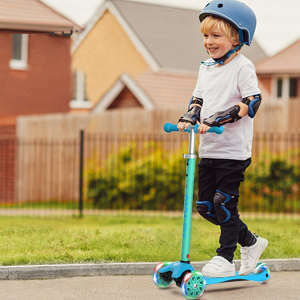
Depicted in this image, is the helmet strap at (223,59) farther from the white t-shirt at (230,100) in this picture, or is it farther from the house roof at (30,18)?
the house roof at (30,18)

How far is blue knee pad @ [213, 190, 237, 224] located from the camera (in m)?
3.97

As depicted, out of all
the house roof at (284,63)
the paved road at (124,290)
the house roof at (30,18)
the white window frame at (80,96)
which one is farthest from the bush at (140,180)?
the house roof at (284,63)

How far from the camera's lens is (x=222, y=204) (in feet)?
13.0

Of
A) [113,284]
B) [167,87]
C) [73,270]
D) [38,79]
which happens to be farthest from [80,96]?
[113,284]

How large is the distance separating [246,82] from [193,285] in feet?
4.97

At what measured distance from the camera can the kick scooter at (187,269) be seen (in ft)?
12.4

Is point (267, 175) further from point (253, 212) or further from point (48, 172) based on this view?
point (48, 172)

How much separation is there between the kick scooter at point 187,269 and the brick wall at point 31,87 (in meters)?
11.2

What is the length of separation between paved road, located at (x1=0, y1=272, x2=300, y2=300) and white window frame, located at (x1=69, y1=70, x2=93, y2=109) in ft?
64.1

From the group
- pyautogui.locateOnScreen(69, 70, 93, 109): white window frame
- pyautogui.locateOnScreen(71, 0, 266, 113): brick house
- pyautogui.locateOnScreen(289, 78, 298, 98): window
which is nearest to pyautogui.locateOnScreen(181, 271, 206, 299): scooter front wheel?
pyautogui.locateOnScreen(71, 0, 266, 113): brick house

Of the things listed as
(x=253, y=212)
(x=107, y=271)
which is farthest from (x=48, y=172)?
(x=107, y=271)

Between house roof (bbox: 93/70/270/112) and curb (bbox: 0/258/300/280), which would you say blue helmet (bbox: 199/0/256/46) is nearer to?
curb (bbox: 0/258/300/280)

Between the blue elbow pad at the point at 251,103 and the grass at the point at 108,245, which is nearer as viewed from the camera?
the blue elbow pad at the point at 251,103

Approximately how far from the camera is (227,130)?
13.3ft
